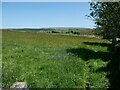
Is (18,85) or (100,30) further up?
(18,85)

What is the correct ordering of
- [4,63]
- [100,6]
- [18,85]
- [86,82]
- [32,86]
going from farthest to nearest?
1. [100,6]
2. [4,63]
3. [86,82]
4. [32,86]
5. [18,85]

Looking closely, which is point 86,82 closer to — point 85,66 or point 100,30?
point 85,66

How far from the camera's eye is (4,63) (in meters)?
27.0

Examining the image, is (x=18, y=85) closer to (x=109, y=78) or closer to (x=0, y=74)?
(x=0, y=74)

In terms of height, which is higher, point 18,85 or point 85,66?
point 18,85

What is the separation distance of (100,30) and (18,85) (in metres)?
35.3

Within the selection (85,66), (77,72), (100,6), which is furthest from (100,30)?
(77,72)

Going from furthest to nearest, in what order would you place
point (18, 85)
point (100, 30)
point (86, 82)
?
point (100, 30), point (86, 82), point (18, 85)

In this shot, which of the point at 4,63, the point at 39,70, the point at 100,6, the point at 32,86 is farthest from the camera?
the point at 100,6

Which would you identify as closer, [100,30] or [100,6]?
[100,6]

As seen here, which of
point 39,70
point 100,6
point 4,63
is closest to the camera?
point 39,70

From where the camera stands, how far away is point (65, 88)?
71.2ft

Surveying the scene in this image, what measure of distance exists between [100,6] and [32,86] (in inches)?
947

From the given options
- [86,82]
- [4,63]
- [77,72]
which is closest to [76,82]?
[86,82]
